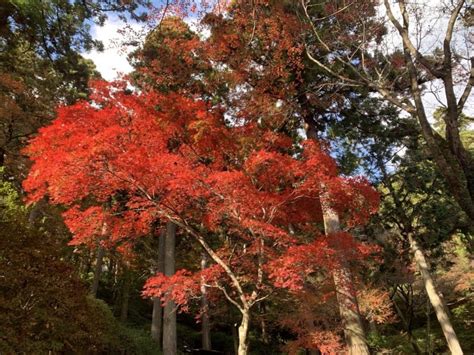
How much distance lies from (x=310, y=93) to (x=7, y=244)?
28.7 ft

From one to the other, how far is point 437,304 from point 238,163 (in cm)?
870

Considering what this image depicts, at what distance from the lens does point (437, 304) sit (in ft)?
41.2

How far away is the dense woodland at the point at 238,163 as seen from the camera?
23.9 feet

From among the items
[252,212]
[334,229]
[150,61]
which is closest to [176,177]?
[252,212]

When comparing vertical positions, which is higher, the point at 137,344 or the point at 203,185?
the point at 203,185

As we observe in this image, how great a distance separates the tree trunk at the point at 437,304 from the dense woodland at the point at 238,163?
0.06 metres

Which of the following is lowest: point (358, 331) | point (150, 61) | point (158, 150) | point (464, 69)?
point (358, 331)

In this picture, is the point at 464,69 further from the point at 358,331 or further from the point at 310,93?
the point at 358,331

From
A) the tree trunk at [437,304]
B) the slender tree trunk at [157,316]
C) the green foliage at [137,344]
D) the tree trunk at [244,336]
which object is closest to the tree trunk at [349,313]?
the tree trunk at [244,336]

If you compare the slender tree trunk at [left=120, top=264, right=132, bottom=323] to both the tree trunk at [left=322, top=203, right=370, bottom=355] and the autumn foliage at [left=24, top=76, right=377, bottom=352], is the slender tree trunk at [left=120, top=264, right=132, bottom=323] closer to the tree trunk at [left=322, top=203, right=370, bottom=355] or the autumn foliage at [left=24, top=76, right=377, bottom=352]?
the autumn foliage at [left=24, top=76, right=377, bottom=352]

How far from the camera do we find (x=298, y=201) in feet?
33.9

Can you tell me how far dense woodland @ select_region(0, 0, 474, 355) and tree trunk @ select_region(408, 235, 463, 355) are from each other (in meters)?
0.06

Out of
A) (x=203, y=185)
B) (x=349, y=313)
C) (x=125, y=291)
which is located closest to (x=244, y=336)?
(x=349, y=313)

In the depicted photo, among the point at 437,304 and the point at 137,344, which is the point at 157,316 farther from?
the point at 437,304
